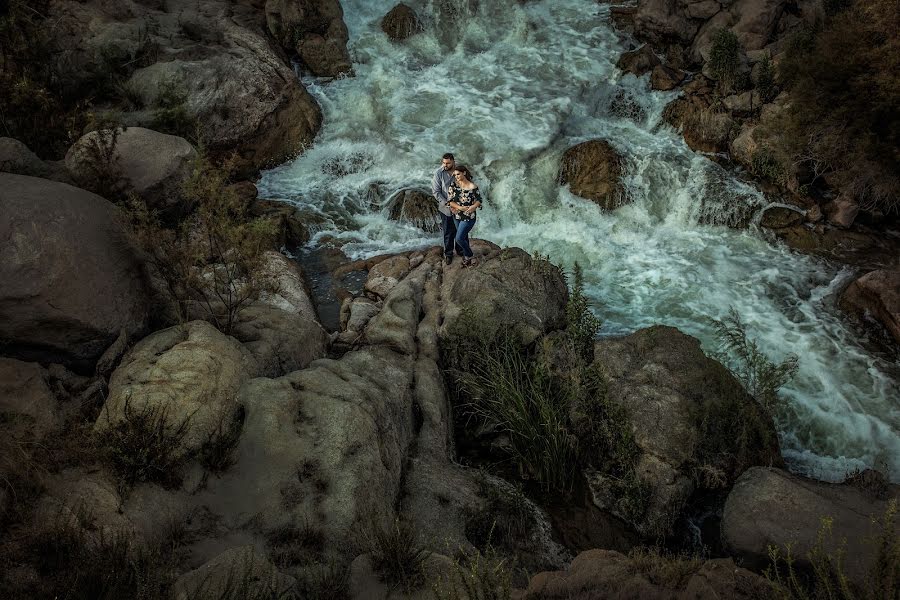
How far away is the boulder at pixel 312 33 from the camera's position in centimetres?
1591

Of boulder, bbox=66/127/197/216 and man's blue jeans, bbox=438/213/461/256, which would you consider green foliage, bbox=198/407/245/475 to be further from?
man's blue jeans, bbox=438/213/461/256

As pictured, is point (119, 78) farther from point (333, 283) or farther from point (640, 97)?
point (640, 97)

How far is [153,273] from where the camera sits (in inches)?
255

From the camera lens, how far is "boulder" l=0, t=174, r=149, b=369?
206 inches

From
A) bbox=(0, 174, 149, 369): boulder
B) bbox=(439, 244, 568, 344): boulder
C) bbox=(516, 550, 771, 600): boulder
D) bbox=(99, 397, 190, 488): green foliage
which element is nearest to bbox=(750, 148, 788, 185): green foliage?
bbox=(439, 244, 568, 344): boulder

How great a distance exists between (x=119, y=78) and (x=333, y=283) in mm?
7017

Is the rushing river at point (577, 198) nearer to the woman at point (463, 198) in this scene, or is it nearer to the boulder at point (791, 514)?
the boulder at point (791, 514)

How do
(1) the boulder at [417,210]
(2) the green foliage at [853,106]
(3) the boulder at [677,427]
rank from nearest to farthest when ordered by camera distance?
1. (3) the boulder at [677,427]
2. (2) the green foliage at [853,106]
3. (1) the boulder at [417,210]

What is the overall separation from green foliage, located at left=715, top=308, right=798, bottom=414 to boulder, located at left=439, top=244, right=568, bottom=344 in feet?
8.08

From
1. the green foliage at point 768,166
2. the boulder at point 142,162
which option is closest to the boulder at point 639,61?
the green foliage at point 768,166

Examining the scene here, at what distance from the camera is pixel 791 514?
5566 mm

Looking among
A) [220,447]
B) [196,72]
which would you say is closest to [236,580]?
[220,447]

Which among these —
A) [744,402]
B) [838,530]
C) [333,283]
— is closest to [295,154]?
[333,283]

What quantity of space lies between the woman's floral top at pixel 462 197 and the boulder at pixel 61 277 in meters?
4.41
